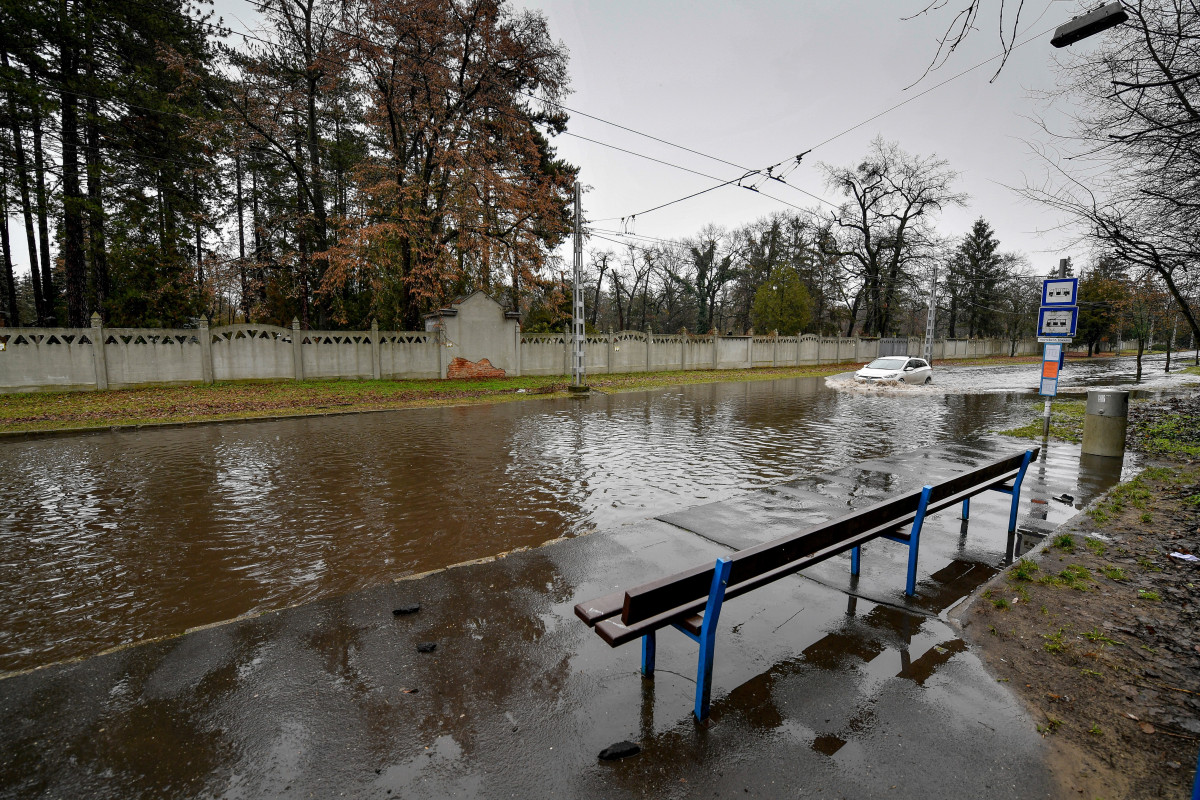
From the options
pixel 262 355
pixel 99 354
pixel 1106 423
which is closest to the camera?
pixel 1106 423

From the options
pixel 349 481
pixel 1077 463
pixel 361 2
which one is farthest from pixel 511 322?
pixel 1077 463

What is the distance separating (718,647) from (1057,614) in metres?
2.50

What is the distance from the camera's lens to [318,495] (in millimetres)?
6805

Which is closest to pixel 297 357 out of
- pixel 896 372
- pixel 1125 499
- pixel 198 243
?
pixel 198 243

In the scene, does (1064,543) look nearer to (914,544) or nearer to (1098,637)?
(1098,637)

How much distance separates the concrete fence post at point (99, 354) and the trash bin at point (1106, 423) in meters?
25.0

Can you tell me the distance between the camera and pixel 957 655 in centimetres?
324

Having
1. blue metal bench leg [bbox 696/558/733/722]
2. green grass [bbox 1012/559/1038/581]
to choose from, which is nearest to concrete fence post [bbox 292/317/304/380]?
blue metal bench leg [bbox 696/558/733/722]

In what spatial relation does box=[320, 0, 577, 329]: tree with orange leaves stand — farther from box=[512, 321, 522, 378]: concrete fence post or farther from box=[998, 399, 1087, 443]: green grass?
box=[998, 399, 1087, 443]: green grass

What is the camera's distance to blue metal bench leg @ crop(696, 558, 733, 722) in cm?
266

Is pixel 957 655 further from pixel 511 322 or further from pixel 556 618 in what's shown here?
pixel 511 322

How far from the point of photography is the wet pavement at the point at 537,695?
2.29 m

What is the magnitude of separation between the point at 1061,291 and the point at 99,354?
25.6m

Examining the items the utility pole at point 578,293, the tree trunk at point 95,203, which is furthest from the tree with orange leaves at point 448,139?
the tree trunk at point 95,203
